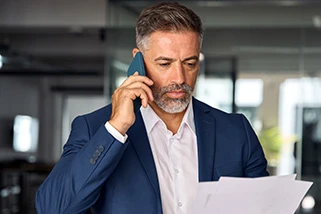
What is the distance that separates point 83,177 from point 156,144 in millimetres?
349

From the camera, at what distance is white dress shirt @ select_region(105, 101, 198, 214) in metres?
1.93

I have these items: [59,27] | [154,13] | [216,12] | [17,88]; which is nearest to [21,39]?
[59,27]

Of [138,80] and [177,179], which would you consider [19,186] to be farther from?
[138,80]

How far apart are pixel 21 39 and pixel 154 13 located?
35.2 ft

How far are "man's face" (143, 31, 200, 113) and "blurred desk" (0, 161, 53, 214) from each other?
990 centimetres

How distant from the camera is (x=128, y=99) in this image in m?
1.76

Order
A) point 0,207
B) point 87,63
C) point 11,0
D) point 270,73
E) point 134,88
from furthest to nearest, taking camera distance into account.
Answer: point 87,63
point 0,207
point 11,0
point 270,73
point 134,88

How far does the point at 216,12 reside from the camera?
22.2 ft

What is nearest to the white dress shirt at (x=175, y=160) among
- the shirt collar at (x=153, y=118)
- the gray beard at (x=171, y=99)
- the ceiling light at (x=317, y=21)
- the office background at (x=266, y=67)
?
the shirt collar at (x=153, y=118)

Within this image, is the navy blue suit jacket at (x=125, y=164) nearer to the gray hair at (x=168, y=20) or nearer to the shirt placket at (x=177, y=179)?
the shirt placket at (x=177, y=179)

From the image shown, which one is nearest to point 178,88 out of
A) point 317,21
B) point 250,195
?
point 250,195

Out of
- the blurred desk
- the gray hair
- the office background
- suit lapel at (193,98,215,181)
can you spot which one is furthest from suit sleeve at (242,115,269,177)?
the blurred desk

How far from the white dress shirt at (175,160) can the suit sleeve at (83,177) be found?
235 millimetres

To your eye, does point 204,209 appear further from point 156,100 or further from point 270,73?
point 270,73
